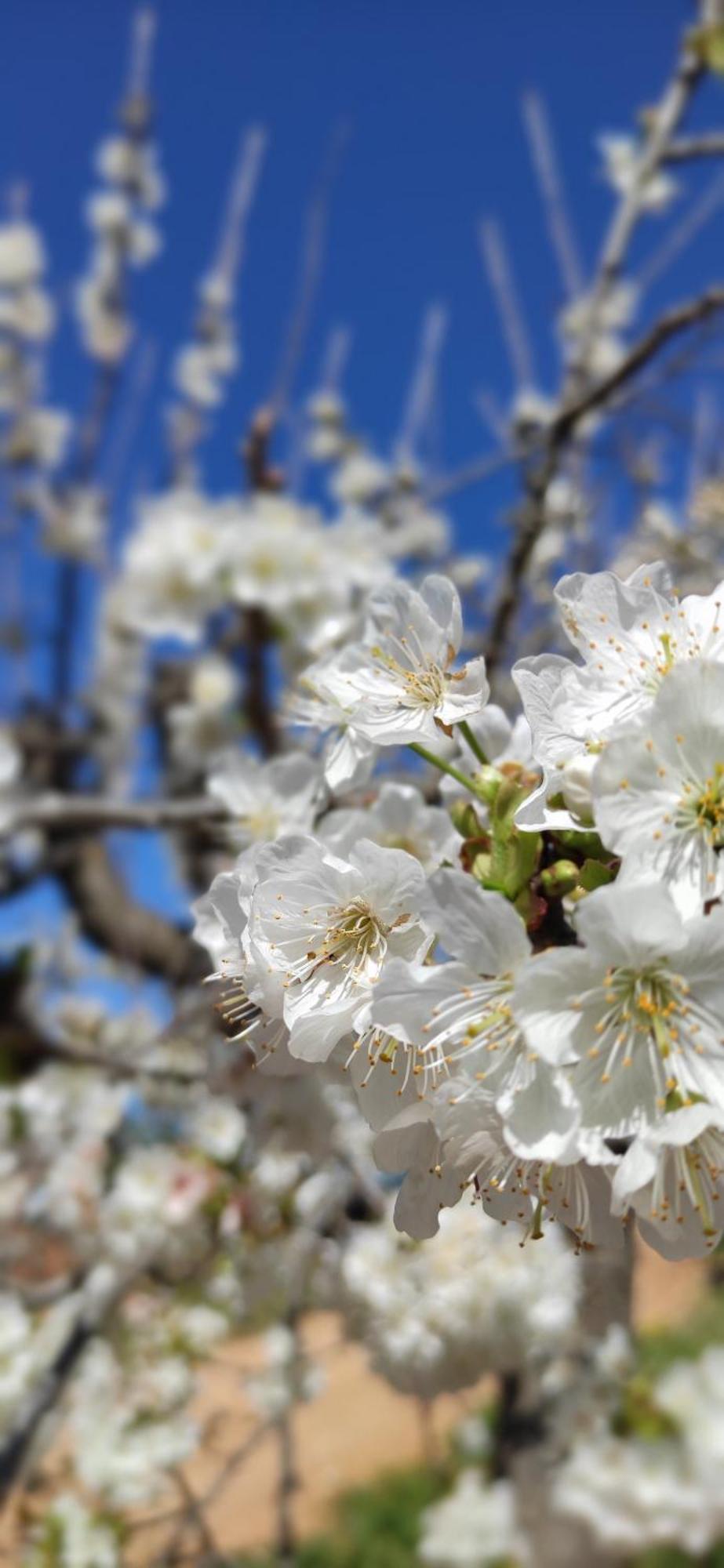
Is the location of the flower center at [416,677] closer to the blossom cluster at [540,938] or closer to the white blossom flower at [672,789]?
the blossom cluster at [540,938]

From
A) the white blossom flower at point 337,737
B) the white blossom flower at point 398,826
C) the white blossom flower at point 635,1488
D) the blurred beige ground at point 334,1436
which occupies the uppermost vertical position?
the white blossom flower at point 337,737

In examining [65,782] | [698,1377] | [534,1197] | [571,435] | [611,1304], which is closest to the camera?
[534,1197]

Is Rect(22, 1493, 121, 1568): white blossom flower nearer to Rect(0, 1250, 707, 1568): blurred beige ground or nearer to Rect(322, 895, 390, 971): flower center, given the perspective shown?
Rect(322, 895, 390, 971): flower center

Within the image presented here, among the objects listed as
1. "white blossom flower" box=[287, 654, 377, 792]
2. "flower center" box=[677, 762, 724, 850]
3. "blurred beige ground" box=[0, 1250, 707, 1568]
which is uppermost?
"white blossom flower" box=[287, 654, 377, 792]

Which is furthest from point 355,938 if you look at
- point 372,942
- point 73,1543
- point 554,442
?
point 73,1543

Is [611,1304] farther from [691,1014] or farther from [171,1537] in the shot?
[691,1014]

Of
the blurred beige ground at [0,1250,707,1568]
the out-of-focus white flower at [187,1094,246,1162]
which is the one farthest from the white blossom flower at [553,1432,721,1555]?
the blurred beige ground at [0,1250,707,1568]

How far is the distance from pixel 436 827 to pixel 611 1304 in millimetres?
1526

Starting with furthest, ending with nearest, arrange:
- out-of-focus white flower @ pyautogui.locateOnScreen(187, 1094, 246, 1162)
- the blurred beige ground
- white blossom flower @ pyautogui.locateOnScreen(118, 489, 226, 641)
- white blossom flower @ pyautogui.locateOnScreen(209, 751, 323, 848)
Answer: the blurred beige ground < white blossom flower @ pyautogui.locateOnScreen(118, 489, 226, 641) < out-of-focus white flower @ pyautogui.locateOnScreen(187, 1094, 246, 1162) < white blossom flower @ pyautogui.locateOnScreen(209, 751, 323, 848)

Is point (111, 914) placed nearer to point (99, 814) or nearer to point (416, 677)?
point (99, 814)

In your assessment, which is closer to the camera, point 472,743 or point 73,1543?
point 472,743

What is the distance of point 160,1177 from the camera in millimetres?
2182

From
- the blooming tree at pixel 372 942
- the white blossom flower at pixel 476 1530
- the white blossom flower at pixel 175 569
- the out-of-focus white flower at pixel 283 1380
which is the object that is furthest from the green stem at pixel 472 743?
the white blossom flower at pixel 476 1530

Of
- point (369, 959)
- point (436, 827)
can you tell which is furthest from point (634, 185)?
point (369, 959)
